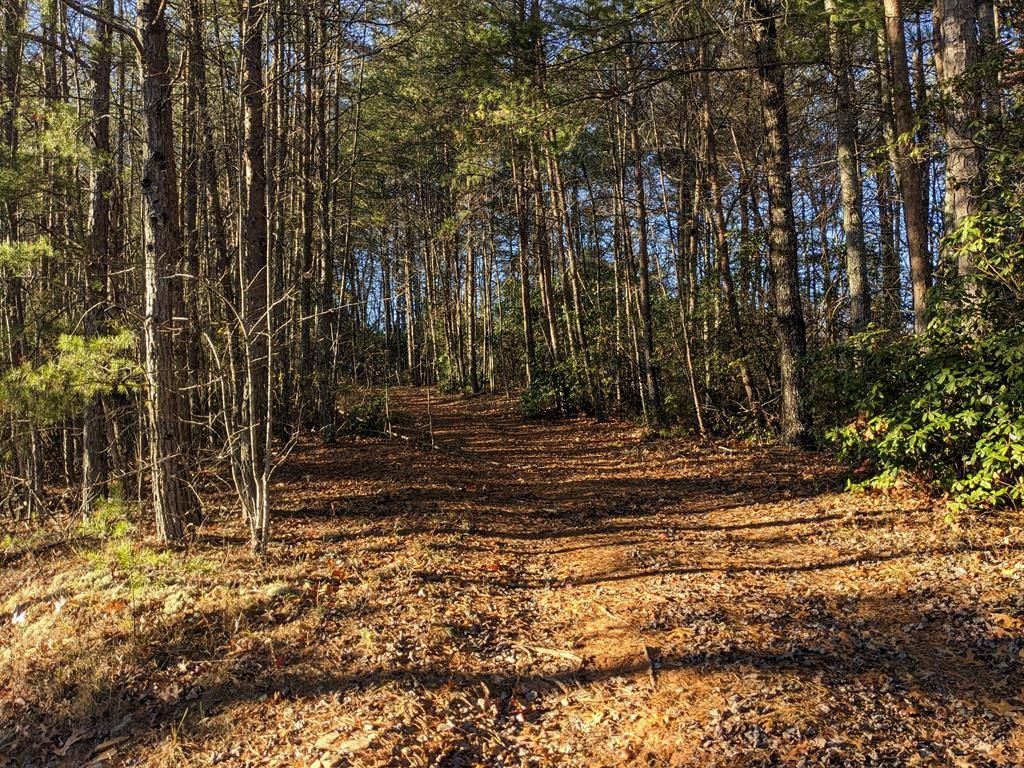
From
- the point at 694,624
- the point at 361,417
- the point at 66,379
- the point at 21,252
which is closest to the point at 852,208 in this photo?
the point at 694,624

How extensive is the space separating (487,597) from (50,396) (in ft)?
15.4

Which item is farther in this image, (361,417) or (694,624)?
(361,417)

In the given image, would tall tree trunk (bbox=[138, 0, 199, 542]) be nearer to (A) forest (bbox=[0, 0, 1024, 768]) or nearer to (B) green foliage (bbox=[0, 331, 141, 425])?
(A) forest (bbox=[0, 0, 1024, 768])

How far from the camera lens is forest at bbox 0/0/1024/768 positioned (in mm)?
3656

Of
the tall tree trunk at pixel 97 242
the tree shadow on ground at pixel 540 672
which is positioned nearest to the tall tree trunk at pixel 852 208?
the tree shadow on ground at pixel 540 672

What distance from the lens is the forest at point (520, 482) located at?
3.66 m

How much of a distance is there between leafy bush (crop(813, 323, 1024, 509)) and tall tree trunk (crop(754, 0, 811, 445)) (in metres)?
2.50

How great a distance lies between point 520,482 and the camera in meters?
10.1

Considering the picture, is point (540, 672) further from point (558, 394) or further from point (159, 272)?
point (558, 394)

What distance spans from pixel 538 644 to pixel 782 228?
7.91m

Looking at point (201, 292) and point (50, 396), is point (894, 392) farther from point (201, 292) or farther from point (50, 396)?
point (201, 292)

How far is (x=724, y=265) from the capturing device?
478 inches

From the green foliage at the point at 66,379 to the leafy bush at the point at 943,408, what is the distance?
7335mm

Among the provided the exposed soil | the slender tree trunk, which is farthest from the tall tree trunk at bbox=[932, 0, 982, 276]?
the exposed soil
